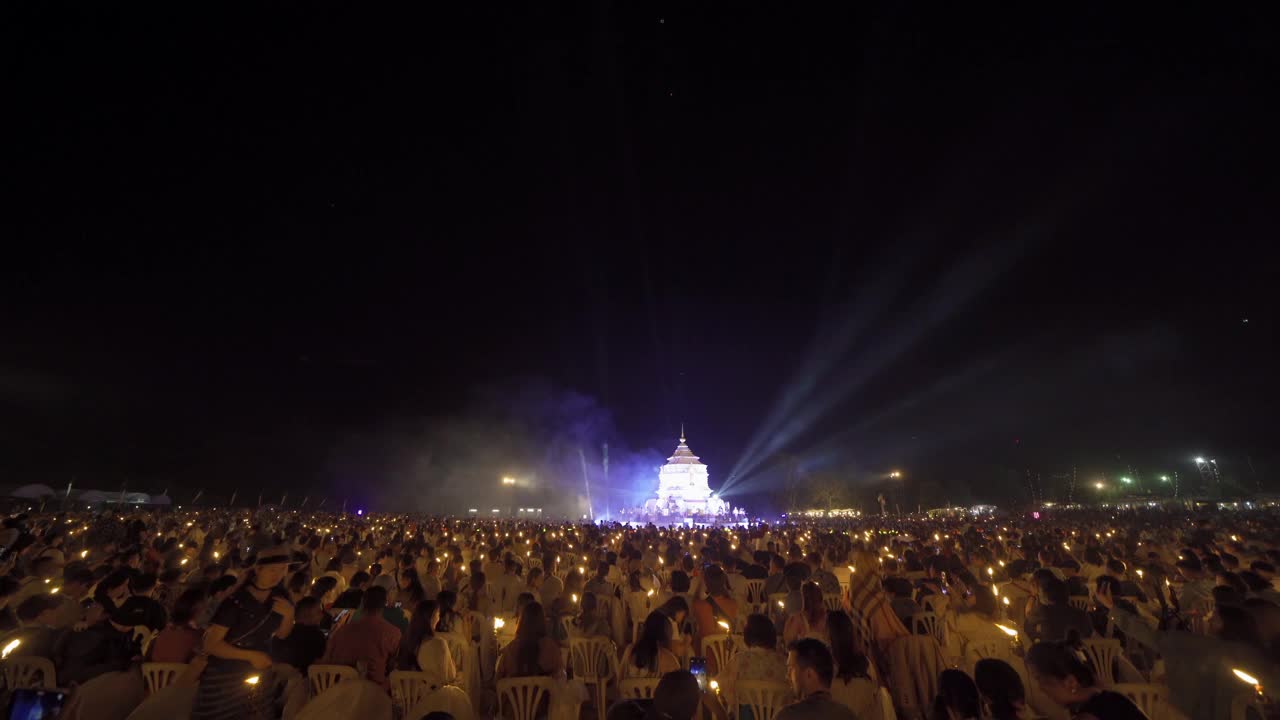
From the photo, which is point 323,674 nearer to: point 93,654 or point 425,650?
point 425,650

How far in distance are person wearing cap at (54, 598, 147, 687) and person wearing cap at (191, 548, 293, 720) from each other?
1.17m

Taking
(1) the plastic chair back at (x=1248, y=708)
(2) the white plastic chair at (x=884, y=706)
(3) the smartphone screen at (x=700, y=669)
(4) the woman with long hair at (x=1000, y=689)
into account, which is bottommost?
(3) the smartphone screen at (x=700, y=669)

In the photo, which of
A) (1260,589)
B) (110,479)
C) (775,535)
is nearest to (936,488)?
(775,535)

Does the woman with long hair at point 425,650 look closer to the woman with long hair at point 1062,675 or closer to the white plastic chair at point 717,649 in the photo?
the white plastic chair at point 717,649

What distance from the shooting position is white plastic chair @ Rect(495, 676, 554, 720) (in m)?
4.82

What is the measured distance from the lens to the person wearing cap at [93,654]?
5180 mm

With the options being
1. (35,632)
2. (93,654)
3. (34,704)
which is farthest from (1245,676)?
(35,632)

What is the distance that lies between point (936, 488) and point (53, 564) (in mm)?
101550

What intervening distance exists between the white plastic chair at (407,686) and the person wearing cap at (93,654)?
7.98 feet

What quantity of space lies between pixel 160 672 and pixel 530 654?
3.21 m

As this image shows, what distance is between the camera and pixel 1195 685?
4699 mm

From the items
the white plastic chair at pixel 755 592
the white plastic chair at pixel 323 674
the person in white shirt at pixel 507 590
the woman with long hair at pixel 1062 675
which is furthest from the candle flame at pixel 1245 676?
the person in white shirt at pixel 507 590

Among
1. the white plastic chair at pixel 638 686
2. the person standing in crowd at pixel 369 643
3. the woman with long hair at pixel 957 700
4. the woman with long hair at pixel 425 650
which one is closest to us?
the woman with long hair at pixel 957 700

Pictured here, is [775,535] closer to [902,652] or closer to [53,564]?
[902,652]
